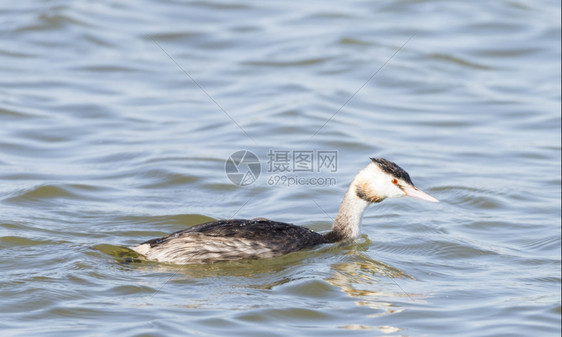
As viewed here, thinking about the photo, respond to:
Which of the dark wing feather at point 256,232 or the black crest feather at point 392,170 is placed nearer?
the dark wing feather at point 256,232

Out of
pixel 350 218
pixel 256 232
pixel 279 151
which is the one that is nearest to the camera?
pixel 256 232

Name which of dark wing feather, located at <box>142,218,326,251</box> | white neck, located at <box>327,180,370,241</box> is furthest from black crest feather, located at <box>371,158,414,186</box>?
dark wing feather, located at <box>142,218,326,251</box>

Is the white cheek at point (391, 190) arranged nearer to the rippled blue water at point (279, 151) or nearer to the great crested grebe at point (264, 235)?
the great crested grebe at point (264, 235)

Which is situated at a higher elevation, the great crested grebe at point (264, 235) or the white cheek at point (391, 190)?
the white cheek at point (391, 190)

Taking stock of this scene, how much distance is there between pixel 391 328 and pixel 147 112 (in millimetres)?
7832

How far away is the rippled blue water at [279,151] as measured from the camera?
27.3 ft

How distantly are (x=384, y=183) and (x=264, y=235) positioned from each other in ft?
4.55

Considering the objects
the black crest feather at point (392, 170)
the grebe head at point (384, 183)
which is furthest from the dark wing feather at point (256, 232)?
the black crest feather at point (392, 170)

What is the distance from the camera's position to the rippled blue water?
8336mm

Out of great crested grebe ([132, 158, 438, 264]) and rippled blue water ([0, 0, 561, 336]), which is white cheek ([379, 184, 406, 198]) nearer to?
great crested grebe ([132, 158, 438, 264])

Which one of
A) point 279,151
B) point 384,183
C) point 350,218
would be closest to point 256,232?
point 350,218

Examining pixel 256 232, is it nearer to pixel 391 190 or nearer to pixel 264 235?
pixel 264 235

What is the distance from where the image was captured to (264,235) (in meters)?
9.27

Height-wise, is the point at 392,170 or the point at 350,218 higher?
the point at 392,170
